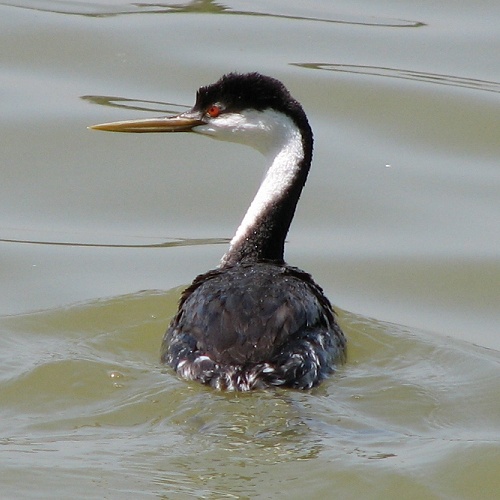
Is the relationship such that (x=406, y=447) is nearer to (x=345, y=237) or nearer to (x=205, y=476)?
(x=205, y=476)

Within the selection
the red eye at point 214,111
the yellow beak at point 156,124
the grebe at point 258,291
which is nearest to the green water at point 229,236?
the grebe at point 258,291

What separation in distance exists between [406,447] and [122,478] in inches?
50.5

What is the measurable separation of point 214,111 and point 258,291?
4.92 ft

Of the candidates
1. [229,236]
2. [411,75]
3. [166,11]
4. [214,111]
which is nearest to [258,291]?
[214,111]

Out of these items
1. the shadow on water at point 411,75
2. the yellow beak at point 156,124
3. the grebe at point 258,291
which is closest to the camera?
the grebe at point 258,291

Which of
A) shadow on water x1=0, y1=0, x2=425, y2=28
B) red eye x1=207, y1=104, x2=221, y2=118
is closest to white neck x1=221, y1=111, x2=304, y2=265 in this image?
red eye x1=207, y1=104, x2=221, y2=118

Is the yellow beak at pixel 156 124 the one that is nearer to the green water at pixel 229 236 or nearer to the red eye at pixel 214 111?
the red eye at pixel 214 111

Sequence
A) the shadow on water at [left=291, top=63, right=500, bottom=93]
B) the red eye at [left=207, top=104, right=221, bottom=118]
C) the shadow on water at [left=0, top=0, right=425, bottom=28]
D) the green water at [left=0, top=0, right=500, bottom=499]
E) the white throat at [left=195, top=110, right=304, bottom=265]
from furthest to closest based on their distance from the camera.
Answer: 1. the shadow on water at [left=0, top=0, right=425, bottom=28]
2. the shadow on water at [left=291, top=63, right=500, bottom=93]
3. the red eye at [left=207, top=104, right=221, bottom=118]
4. the white throat at [left=195, top=110, right=304, bottom=265]
5. the green water at [left=0, top=0, right=500, bottom=499]

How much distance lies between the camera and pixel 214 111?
766 cm

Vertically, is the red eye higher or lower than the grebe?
higher

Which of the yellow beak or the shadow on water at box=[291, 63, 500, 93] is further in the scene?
the shadow on water at box=[291, 63, 500, 93]

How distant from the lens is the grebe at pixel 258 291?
6.27 m

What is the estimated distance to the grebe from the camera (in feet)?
20.6

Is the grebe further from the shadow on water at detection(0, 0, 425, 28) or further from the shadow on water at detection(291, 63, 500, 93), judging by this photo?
the shadow on water at detection(0, 0, 425, 28)
